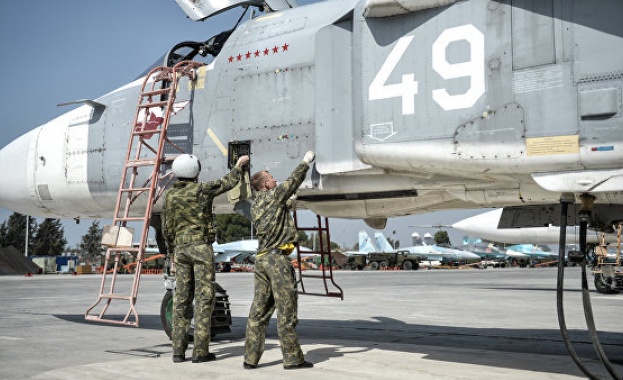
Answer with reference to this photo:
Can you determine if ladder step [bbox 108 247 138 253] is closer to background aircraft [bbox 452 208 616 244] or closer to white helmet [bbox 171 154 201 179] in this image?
white helmet [bbox 171 154 201 179]

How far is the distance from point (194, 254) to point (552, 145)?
357cm

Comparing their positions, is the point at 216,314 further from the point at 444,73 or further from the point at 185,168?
the point at 444,73

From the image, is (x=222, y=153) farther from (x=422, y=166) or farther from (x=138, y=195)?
(x=422, y=166)

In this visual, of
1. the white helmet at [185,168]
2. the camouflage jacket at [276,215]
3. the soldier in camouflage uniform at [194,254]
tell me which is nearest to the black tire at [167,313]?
the soldier in camouflage uniform at [194,254]

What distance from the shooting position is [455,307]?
14.4 m

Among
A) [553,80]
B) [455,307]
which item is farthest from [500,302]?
[553,80]

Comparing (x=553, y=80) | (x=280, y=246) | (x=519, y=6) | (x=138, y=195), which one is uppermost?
(x=519, y=6)

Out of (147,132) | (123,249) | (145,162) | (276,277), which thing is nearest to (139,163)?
(145,162)

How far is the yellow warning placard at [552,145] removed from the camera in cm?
468

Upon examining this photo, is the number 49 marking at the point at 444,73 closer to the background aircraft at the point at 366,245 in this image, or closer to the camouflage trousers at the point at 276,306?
the camouflage trousers at the point at 276,306

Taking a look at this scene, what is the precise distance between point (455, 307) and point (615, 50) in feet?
34.7

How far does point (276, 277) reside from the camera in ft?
19.3

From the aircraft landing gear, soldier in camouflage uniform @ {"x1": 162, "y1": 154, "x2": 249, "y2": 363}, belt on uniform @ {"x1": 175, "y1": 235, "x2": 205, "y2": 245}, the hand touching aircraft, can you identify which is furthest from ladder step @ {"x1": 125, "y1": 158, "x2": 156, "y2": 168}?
the aircraft landing gear

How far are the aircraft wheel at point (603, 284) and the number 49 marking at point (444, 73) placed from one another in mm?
15542
